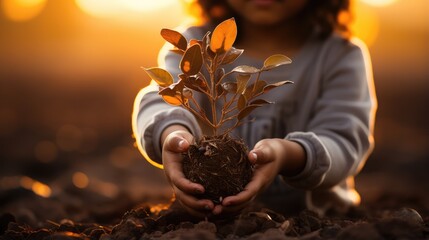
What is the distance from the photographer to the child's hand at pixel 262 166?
70.7 inches

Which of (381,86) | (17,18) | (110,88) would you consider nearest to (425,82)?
(381,86)

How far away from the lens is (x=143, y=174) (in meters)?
5.81

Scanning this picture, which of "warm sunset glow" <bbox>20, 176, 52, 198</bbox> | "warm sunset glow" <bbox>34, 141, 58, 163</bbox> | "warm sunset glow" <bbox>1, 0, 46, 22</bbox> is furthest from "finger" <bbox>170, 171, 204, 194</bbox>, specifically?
"warm sunset glow" <bbox>1, 0, 46, 22</bbox>

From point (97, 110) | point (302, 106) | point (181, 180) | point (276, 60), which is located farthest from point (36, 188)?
point (97, 110)

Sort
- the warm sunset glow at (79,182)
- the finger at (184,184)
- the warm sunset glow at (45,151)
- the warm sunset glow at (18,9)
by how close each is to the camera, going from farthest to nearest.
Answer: the warm sunset glow at (18,9) < the warm sunset glow at (45,151) < the warm sunset glow at (79,182) < the finger at (184,184)

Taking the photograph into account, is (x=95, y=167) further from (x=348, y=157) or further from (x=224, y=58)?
(x=224, y=58)

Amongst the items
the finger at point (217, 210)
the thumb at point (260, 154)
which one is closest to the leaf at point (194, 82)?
the thumb at point (260, 154)

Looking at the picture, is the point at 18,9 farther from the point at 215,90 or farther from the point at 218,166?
the point at 218,166

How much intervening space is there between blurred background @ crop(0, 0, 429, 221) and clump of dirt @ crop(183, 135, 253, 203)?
125 centimetres

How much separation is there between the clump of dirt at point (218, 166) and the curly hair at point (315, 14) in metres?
1.56

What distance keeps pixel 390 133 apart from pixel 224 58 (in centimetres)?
650

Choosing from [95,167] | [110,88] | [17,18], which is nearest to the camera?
[95,167]

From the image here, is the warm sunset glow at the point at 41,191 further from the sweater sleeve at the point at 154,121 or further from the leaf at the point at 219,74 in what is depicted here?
the leaf at the point at 219,74

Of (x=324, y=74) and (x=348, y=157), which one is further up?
(x=324, y=74)
